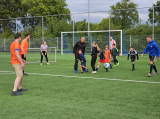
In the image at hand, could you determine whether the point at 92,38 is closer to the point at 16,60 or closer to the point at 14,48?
the point at 16,60

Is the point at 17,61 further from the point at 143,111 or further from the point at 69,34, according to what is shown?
the point at 69,34

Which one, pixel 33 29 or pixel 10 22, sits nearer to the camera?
pixel 10 22

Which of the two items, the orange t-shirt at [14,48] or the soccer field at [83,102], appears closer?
the soccer field at [83,102]

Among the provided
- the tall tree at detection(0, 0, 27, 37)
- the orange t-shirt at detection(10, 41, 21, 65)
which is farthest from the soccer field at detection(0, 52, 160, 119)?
the tall tree at detection(0, 0, 27, 37)

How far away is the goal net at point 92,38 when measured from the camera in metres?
30.5

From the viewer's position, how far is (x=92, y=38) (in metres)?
32.6

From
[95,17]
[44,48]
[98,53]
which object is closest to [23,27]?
[95,17]

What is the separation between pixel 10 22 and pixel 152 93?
1577 inches

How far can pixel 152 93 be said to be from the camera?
676cm

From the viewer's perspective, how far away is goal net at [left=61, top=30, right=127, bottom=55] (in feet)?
100

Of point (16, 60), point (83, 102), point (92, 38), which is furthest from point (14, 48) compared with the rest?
point (92, 38)

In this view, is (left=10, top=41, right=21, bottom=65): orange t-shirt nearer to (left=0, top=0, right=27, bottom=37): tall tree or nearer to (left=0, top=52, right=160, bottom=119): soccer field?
(left=0, top=52, right=160, bottom=119): soccer field

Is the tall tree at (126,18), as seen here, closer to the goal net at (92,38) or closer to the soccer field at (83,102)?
the goal net at (92,38)

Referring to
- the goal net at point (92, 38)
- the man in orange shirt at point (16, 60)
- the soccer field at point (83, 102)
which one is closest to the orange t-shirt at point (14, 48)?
the man in orange shirt at point (16, 60)
